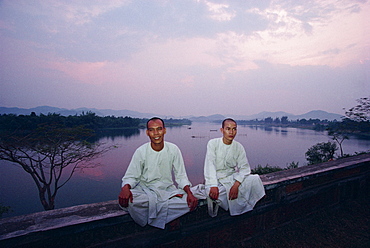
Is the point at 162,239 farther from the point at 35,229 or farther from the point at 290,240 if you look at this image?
the point at 290,240

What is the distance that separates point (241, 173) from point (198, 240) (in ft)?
2.80

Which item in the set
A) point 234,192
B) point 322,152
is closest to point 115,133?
point 322,152

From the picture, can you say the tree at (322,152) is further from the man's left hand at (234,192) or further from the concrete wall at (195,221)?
the man's left hand at (234,192)

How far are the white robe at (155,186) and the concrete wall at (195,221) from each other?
14 centimetres

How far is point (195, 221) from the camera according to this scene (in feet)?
6.44

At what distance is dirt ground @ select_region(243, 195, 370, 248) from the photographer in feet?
7.25

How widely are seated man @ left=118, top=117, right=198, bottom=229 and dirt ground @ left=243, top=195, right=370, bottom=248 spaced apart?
110cm

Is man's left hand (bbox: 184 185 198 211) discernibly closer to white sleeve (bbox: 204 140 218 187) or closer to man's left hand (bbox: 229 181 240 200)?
white sleeve (bbox: 204 140 218 187)

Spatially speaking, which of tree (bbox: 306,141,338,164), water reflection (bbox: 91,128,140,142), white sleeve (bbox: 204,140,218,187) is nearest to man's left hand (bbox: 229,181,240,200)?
white sleeve (bbox: 204,140,218,187)

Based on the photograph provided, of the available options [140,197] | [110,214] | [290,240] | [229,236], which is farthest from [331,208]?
[110,214]

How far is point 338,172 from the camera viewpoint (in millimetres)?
3057

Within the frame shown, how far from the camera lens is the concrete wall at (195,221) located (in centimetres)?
140

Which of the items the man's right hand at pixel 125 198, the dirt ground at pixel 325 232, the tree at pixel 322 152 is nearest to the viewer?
the man's right hand at pixel 125 198

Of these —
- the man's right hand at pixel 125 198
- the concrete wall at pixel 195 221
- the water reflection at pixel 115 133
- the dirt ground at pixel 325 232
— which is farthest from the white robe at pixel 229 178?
the water reflection at pixel 115 133
